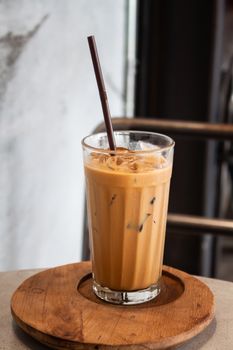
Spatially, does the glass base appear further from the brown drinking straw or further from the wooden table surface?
the brown drinking straw

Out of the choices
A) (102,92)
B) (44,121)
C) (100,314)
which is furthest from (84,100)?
(100,314)

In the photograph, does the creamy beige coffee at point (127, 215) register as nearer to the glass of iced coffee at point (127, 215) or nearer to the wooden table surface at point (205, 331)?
the glass of iced coffee at point (127, 215)

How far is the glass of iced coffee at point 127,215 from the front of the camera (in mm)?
878

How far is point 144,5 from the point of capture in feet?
→ 7.84

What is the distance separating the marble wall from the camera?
4.27ft

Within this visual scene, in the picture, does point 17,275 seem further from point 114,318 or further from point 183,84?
point 183,84

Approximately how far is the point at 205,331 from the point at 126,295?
0.40 feet

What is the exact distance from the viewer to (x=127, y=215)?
89 centimetres

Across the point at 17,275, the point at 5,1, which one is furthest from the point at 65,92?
the point at 17,275

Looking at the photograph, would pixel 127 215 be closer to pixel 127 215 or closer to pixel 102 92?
pixel 127 215

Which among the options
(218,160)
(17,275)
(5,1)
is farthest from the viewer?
(218,160)

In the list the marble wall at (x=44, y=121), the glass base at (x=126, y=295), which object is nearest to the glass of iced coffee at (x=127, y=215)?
the glass base at (x=126, y=295)

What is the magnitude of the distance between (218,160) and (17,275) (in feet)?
5.22

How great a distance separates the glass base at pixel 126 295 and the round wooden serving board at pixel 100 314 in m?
0.01
